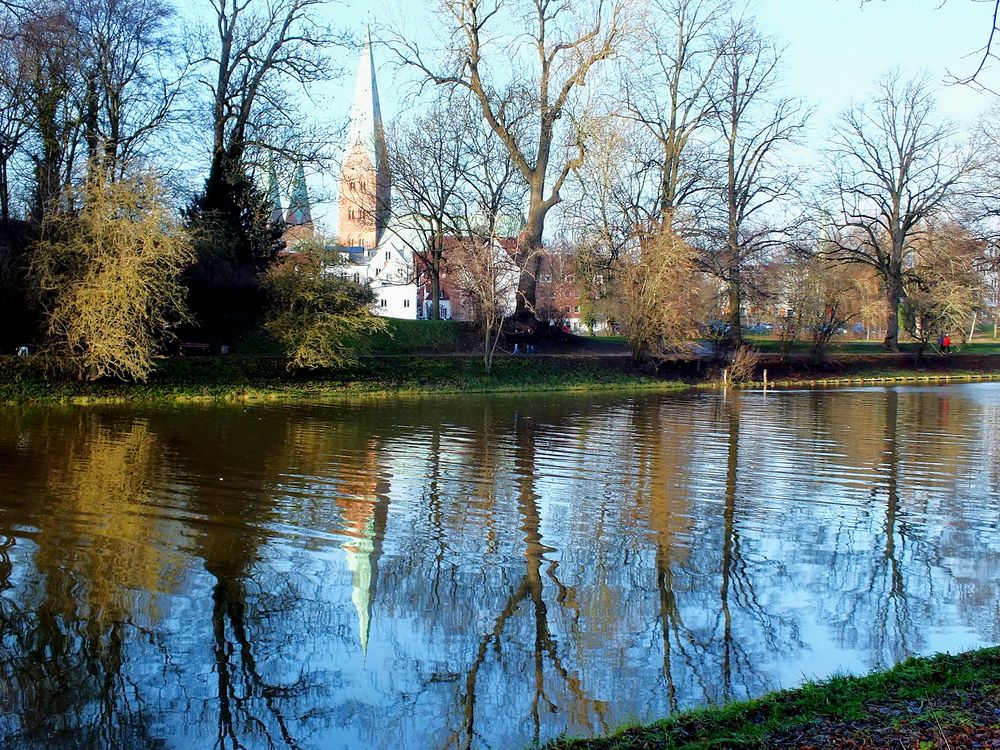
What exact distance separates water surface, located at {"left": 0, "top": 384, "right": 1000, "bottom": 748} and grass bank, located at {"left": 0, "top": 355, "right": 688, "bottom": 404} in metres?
8.38

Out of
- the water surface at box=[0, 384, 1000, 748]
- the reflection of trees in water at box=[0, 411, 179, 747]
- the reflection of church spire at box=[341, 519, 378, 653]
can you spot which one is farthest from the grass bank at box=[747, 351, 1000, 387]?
the reflection of trees in water at box=[0, 411, 179, 747]

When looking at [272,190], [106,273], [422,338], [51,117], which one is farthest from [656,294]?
[51,117]

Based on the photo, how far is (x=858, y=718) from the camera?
496cm

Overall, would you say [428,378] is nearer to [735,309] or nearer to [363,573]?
[735,309]

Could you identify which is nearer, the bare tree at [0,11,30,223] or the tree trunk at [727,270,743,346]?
the bare tree at [0,11,30,223]

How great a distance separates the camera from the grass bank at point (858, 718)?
180 inches

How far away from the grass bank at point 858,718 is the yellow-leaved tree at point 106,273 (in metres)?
22.3

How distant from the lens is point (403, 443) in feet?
59.4

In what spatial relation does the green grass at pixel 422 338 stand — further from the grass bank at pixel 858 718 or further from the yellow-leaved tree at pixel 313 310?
the grass bank at pixel 858 718

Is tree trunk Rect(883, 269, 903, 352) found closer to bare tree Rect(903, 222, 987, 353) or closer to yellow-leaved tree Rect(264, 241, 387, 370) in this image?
bare tree Rect(903, 222, 987, 353)

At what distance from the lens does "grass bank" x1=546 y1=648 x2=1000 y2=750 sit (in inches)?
180

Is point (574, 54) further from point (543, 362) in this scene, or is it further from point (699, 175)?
point (543, 362)

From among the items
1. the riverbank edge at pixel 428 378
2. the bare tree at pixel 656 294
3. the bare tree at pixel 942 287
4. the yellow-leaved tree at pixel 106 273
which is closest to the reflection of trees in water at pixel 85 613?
the yellow-leaved tree at pixel 106 273

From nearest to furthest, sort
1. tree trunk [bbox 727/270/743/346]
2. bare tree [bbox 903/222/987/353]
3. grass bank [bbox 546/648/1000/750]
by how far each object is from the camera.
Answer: grass bank [bbox 546/648/1000/750]
tree trunk [bbox 727/270/743/346]
bare tree [bbox 903/222/987/353]
